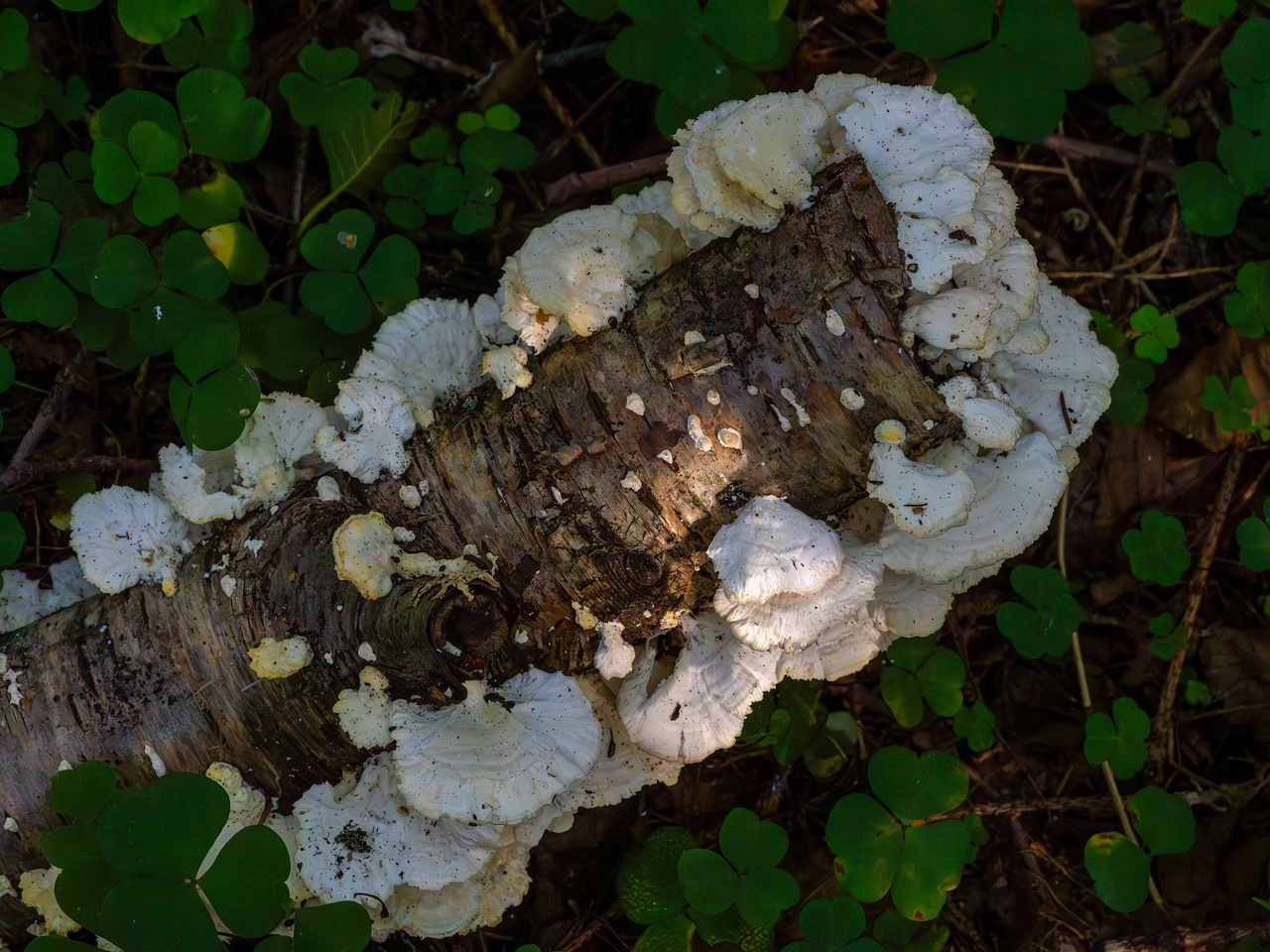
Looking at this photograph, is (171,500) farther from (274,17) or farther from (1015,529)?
(1015,529)

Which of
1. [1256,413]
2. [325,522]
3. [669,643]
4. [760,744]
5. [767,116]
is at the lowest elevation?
[760,744]

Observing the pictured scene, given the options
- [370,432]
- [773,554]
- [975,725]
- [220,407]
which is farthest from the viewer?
[975,725]

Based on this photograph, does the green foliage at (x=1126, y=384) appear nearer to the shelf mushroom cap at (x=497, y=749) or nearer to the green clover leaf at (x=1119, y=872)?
the green clover leaf at (x=1119, y=872)

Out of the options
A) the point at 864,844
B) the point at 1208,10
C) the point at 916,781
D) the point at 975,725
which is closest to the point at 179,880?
the point at 864,844

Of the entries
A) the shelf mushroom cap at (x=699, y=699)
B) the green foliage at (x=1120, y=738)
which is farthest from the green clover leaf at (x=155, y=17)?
the green foliage at (x=1120, y=738)

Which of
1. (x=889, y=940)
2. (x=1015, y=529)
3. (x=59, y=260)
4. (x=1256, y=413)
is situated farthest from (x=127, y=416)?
(x=1256, y=413)

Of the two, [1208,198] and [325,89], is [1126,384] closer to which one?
[1208,198]

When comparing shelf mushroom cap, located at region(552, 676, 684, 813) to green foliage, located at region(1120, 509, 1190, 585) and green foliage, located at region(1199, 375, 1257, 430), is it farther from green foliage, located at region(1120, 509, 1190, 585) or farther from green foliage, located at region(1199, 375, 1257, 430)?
green foliage, located at region(1199, 375, 1257, 430)
